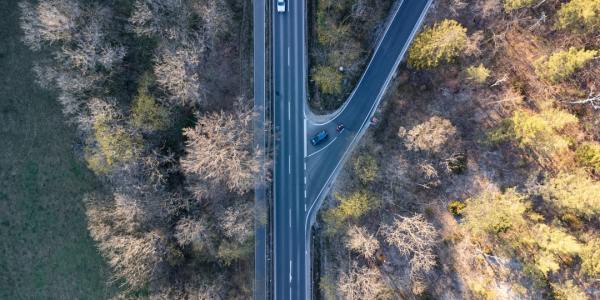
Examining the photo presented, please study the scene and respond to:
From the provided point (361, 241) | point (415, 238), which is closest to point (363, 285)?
point (361, 241)

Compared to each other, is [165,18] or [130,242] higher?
[165,18]

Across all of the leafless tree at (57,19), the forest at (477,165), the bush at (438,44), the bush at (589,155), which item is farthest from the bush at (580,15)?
the leafless tree at (57,19)

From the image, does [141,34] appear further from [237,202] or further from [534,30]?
[534,30]

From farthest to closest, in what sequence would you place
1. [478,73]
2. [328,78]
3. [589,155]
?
[328,78], [478,73], [589,155]

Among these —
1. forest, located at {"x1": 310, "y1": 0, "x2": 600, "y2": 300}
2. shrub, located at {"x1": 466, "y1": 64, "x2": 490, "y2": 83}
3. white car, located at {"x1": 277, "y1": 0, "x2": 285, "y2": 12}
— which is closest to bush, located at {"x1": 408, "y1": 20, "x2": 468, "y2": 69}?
forest, located at {"x1": 310, "y1": 0, "x2": 600, "y2": 300}

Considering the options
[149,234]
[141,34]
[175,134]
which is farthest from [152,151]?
[141,34]

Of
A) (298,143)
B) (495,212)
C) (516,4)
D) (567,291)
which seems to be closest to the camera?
(567,291)

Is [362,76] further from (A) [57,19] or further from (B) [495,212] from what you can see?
(A) [57,19]

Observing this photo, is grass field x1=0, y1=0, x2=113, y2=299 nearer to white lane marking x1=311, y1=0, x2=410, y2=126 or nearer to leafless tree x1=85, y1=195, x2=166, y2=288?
leafless tree x1=85, y1=195, x2=166, y2=288

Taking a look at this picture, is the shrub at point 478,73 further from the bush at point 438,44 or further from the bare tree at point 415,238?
the bare tree at point 415,238
